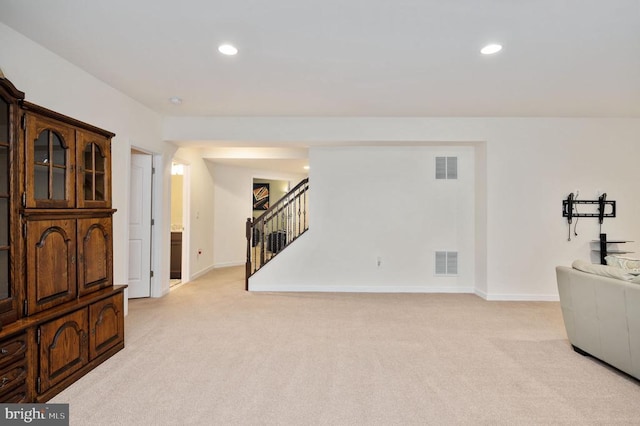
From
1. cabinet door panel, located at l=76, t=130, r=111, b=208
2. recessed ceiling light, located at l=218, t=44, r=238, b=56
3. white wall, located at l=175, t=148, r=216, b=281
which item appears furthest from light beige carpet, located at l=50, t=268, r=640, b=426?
recessed ceiling light, located at l=218, t=44, r=238, b=56

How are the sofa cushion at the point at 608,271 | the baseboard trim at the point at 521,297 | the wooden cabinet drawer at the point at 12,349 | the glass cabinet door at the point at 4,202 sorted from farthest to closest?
the baseboard trim at the point at 521,297 < the sofa cushion at the point at 608,271 < the glass cabinet door at the point at 4,202 < the wooden cabinet drawer at the point at 12,349

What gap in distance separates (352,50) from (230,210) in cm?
534

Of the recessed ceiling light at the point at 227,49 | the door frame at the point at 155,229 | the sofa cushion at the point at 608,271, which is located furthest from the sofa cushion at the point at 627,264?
the door frame at the point at 155,229

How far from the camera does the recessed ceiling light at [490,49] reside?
266 cm

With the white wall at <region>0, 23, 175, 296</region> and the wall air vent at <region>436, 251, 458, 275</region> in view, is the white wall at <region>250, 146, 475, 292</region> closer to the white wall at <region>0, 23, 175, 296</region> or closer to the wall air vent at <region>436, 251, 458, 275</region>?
the wall air vent at <region>436, 251, 458, 275</region>

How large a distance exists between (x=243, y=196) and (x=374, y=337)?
5.26 metres

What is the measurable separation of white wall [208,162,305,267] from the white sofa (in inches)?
239

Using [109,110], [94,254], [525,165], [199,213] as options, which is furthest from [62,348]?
[525,165]

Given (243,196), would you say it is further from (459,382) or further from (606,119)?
(606,119)

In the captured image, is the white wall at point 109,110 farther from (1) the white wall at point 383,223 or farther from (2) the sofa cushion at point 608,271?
(2) the sofa cushion at point 608,271

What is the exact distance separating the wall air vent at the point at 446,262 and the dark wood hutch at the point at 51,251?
14.3ft

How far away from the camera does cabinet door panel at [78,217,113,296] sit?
8.29 feet

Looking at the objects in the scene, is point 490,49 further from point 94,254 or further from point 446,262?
point 94,254

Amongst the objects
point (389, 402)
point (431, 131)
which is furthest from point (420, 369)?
point (431, 131)
